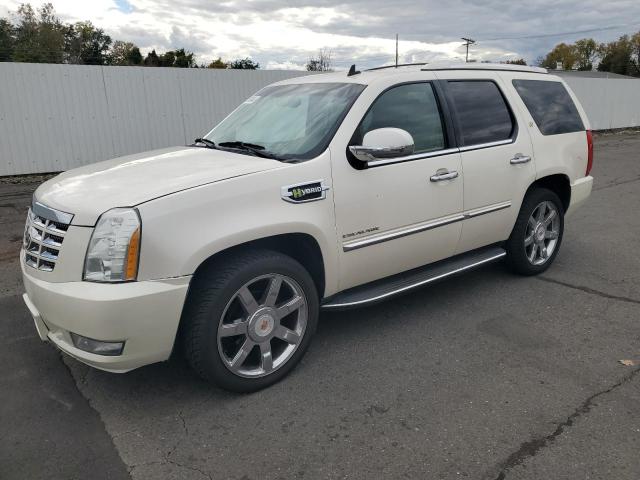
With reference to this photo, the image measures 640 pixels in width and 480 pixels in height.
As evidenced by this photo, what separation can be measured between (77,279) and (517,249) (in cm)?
366

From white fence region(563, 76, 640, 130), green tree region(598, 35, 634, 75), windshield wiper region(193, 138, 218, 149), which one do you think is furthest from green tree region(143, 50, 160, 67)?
green tree region(598, 35, 634, 75)

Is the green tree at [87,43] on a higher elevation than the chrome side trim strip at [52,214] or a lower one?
higher

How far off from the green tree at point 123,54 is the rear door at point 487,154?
54.6 metres

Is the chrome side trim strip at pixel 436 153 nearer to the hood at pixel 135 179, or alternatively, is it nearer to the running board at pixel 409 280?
the hood at pixel 135 179

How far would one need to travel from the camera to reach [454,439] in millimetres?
2703

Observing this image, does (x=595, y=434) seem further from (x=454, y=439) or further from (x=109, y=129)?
(x=109, y=129)

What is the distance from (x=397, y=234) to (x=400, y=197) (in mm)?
257

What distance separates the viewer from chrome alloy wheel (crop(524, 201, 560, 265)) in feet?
16.0

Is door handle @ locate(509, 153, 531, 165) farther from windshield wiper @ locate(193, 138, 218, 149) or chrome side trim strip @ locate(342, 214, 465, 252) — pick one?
windshield wiper @ locate(193, 138, 218, 149)

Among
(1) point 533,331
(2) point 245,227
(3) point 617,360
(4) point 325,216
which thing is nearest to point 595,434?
(3) point 617,360

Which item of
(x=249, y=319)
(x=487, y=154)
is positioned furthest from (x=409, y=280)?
(x=249, y=319)

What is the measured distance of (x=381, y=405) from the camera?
3.02 meters

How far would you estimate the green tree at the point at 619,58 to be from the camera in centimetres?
8288

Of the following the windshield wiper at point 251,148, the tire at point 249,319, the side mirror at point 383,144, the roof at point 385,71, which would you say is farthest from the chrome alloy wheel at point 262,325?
the roof at point 385,71
